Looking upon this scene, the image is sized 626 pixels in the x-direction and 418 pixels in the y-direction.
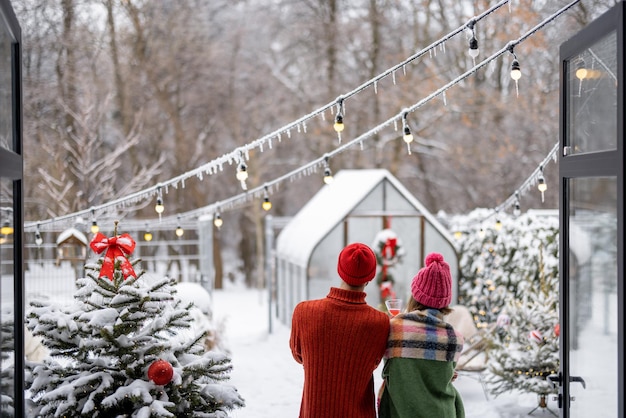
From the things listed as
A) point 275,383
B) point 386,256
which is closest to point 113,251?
point 275,383

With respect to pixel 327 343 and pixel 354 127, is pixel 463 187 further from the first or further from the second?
pixel 327 343

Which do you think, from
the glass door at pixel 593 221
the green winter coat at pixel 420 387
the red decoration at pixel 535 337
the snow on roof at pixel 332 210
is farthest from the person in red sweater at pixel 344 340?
the snow on roof at pixel 332 210

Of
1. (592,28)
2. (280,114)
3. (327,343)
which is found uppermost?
(280,114)

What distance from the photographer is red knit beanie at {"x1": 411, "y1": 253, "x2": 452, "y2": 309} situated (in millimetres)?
3410

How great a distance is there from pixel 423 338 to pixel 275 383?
14.8 ft

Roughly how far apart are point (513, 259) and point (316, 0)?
8.95 m

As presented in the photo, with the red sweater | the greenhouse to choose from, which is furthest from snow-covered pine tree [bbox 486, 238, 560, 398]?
the red sweater

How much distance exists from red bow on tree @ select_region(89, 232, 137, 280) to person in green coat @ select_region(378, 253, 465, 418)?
161 centimetres

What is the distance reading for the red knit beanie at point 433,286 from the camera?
11.2 ft

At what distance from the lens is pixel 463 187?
55.4ft

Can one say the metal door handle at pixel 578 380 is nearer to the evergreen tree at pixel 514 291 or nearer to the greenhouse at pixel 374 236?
the evergreen tree at pixel 514 291

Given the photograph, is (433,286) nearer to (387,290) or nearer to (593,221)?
(593,221)

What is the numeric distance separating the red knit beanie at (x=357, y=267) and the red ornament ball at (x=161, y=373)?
102 cm

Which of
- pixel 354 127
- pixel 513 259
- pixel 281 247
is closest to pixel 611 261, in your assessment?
pixel 513 259
